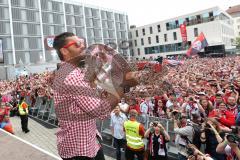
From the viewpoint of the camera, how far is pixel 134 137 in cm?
762

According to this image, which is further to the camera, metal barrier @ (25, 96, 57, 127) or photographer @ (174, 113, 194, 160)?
metal barrier @ (25, 96, 57, 127)

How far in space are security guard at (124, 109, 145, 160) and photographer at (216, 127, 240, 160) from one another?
2.33 m

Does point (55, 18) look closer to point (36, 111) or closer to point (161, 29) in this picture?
point (161, 29)

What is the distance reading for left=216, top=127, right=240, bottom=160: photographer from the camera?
5.02 metres

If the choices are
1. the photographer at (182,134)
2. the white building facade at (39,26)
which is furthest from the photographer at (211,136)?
the white building facade at (39,26)

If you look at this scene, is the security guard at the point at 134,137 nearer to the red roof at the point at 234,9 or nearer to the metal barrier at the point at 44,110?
the metal barrier at the point at 44,110

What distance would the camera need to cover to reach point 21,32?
64312mm

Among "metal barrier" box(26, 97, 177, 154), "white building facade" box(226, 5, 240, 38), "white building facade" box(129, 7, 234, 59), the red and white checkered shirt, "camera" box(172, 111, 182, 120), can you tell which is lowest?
"metal barrier" box(26, 97, 177, 154)

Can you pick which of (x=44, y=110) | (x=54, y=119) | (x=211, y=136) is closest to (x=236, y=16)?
(x=44, y=110)

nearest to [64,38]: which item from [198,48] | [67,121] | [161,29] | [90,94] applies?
[90,94]

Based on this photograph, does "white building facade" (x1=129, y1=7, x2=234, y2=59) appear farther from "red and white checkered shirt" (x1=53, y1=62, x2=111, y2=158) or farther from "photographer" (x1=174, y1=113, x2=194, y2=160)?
"red and white checkered shirt" (x1=53, y1=62, x2=111, y2=158)

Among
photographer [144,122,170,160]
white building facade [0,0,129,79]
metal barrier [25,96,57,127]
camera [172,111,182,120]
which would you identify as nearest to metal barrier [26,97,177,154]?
metal barrier [25,96,57,127]

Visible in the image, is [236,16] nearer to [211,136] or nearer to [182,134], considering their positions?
[182,134]

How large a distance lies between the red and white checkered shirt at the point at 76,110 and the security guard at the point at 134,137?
4.85 metres
